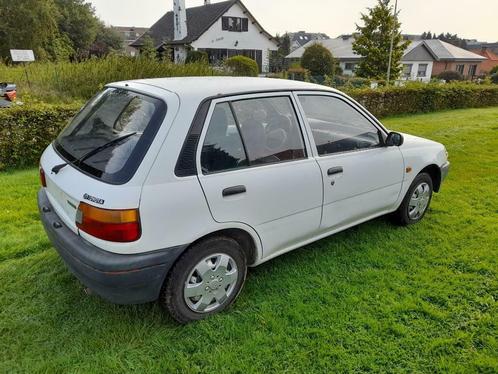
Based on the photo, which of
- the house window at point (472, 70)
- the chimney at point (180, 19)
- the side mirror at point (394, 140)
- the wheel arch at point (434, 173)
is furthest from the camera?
the house window at point (472, 70)

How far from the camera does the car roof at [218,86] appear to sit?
8.83 ft

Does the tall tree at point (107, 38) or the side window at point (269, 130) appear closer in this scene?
the side window at point (269, 130)

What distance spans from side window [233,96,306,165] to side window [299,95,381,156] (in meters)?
0.19

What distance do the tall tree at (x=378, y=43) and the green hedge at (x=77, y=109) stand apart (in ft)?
40.0

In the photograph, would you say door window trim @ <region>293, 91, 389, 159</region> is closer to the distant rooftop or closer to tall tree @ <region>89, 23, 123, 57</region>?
the distant rooftop

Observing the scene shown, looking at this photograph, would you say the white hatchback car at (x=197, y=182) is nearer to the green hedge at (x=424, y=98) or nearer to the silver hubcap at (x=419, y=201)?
the silver hubcap at (x=419, y=201)

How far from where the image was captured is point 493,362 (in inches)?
99.5

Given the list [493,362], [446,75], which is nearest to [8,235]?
[493,362]

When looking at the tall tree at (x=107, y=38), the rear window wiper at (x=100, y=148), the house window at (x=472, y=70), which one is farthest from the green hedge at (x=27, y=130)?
the house window at (x=472, y=70)

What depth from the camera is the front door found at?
3.30 m

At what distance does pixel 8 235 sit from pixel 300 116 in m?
3.18

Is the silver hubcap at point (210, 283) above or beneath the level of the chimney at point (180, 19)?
beneath

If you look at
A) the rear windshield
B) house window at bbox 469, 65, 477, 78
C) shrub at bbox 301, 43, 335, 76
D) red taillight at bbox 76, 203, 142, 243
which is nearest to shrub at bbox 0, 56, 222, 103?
the rear windshield

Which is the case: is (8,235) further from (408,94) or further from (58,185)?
(408,94)
